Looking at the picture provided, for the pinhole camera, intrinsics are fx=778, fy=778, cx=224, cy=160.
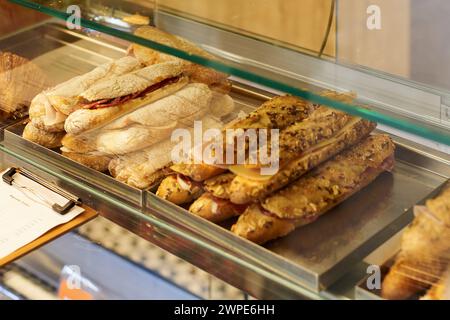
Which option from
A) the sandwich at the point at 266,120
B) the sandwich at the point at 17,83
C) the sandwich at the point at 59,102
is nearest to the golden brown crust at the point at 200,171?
the sandwich at the point at 266,120

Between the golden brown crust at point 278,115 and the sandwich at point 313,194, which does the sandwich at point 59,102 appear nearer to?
the golden brown crust at point 278,115

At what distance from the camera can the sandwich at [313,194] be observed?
1218 millimetres

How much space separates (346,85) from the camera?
1.21 metres

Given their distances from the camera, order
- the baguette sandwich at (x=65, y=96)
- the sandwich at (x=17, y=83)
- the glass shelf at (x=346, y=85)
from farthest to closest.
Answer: the sandwich at (x=17, y=83) < the baguette sandwich at (x=65, y=96) < the glass shelf at (x=346, y=85)

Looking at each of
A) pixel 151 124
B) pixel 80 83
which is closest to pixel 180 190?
pixel 151 124

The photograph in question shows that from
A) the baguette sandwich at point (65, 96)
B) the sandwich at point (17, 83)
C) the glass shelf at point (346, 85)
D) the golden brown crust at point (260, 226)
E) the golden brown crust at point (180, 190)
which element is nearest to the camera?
the glass shelf at point (346, 85)

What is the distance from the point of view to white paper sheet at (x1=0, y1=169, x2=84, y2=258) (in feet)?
4.72

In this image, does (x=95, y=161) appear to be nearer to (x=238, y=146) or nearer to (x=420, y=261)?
(x=238, y=146)

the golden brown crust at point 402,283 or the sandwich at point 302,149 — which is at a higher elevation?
the sandwich at point 302,149

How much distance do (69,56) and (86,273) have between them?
658 millimetres

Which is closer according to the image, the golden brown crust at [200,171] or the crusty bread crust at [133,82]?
the golden brown crust at [200,171]

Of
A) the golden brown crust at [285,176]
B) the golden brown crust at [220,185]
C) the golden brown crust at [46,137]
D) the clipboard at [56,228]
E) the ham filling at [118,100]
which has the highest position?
the ham filling at [118,100]

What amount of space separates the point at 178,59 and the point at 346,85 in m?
0.43

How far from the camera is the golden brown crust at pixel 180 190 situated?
1.32m
